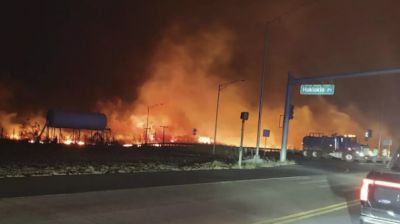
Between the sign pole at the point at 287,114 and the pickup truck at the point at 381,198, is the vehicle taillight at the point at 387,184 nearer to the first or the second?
the pickup truck at the point at 381,198

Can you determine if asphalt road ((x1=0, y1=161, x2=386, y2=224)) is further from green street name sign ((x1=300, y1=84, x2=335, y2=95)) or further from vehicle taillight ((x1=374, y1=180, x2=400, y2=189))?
green street name sign ((x1=300, y1=84, x2=335, y2=95))

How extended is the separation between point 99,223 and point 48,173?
31.4 feet

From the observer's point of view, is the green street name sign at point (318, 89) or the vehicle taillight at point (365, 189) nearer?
the vehicle taillight at point (365, 189)

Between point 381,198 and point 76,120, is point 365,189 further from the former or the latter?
point 76,120

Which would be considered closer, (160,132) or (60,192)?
(60,192)

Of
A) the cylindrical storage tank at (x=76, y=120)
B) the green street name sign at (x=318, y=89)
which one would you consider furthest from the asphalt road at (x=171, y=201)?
the cylindrical storage tank at (x=76, y=120)

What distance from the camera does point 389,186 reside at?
8.13 m

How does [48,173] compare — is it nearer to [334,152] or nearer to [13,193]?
[13,193]

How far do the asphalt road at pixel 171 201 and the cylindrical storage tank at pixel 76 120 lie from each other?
4330cm

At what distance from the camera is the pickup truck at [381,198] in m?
8.07

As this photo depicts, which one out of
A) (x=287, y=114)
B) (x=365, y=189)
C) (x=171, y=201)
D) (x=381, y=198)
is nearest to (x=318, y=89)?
(x=287, y=114)

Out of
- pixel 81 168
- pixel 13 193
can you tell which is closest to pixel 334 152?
pixel 81 168

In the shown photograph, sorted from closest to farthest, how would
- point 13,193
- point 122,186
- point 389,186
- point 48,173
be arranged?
point 389,186
point 13,193
point 122,186
point 48,173

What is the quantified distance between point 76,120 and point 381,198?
57.6 metres
